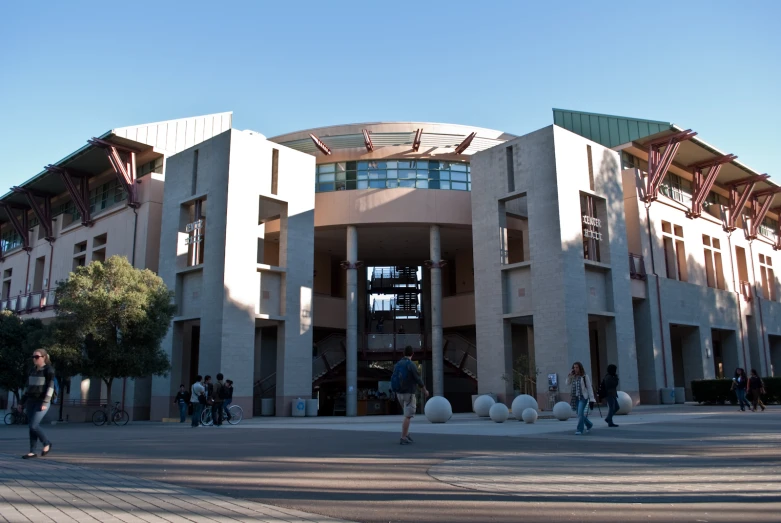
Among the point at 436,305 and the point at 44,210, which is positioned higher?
the point at 44,210

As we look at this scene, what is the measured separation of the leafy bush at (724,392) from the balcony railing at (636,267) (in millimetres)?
6808

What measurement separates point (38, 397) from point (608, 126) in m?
35.5

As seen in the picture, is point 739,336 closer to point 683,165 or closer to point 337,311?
point 683,165

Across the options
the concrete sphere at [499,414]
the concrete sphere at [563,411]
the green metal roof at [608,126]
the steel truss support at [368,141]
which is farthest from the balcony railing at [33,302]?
the green metal roof at [608,126]

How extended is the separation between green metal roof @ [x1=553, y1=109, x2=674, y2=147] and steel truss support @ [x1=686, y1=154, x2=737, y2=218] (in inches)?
273

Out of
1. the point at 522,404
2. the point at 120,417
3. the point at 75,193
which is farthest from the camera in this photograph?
the point at 75,193

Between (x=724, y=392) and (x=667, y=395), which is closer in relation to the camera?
(x=724, y=392)

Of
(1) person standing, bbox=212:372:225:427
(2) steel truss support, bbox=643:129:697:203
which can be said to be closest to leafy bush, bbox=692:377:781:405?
(2) steel truss support, bbox=643:129:697:203

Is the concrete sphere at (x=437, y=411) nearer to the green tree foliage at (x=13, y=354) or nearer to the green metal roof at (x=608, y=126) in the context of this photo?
the green tree foliage at (x=13, y=354)

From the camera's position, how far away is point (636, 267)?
118 ft

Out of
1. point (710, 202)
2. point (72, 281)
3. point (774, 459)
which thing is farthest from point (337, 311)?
point (774, 459)

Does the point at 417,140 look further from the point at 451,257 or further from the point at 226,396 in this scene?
the point at 226,396

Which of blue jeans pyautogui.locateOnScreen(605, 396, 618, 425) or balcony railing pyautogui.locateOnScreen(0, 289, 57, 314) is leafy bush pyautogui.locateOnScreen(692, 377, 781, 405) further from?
balcony railing pyautogui.locateOnScreen(0, 289, 57, 314)

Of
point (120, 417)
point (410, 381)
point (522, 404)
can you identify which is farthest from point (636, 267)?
point (410, 381)
